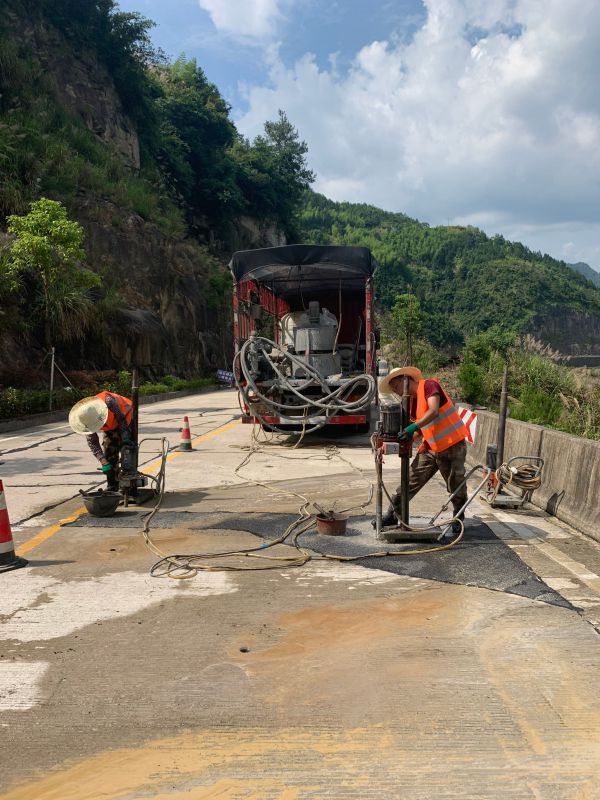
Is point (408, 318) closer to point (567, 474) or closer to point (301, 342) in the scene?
point (301, 342)

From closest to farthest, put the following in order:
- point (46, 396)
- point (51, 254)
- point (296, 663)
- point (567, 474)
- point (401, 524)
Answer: point (296, 663) → point (401, 524) → point (567, 474) → point (46, 396) → point (51, 254)

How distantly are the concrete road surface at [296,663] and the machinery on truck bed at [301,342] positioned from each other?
5.16m

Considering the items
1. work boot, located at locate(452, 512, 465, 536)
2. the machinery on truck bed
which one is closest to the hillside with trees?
the machinery on truck bed

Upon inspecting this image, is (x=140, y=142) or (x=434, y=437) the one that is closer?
(x=434, y=437)

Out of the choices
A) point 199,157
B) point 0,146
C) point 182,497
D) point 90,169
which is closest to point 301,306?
point 182,497

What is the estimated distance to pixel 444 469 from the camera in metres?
6.00

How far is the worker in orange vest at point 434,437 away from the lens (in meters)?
5.71

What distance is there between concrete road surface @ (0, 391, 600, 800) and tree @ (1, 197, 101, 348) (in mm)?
15064

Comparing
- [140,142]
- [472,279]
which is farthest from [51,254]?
[472,279]

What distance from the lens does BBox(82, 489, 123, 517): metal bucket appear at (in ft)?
21.7

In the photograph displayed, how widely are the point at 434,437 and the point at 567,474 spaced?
1884 mm

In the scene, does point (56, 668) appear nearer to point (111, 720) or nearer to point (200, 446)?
point (111, 720)

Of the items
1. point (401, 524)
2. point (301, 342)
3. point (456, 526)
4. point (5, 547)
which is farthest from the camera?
point (301, 342)

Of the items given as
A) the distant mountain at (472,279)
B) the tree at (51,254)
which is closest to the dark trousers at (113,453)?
the tree at (51,254)
